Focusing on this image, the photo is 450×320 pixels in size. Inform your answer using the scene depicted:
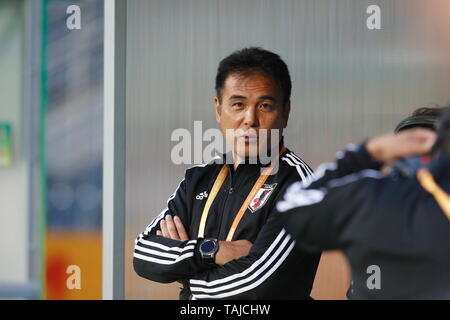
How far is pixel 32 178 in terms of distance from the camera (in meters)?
4.40

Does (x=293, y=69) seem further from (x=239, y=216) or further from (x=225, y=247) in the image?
(x=225, y=247)

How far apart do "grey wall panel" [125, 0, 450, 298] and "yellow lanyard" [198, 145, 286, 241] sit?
79cm

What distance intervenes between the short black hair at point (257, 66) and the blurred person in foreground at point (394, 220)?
1.60 m

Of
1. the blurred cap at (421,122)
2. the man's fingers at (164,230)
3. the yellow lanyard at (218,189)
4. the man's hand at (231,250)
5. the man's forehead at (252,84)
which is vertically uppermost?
the man's forehead at (252,84)

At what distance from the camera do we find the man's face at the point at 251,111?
12.3 feet

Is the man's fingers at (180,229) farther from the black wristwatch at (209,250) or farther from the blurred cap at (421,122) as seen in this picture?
the blurred cap at (421,122)

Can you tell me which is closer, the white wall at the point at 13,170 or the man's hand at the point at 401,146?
the man's hand at the point at 401,146

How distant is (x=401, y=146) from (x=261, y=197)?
4.42 feet

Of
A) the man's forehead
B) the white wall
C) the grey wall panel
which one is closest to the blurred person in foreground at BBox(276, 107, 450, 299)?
the man's forehead

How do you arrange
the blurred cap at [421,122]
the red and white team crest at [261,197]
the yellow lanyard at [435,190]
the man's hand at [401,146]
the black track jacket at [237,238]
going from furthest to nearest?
the red and white team crest at [261,197] → the black track jacket at [237,238] → the blurred cap at [421,122] → the man's hand at [401,146] → the yellow lanyard at [435,190]

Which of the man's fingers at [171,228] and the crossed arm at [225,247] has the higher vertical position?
the man's fingers at [171,228]

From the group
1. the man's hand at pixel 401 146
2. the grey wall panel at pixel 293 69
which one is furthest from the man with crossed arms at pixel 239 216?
the man's hand at pixel 401 146

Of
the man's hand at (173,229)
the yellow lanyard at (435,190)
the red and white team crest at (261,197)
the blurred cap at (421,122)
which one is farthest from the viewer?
the man's hand at (173,229)
